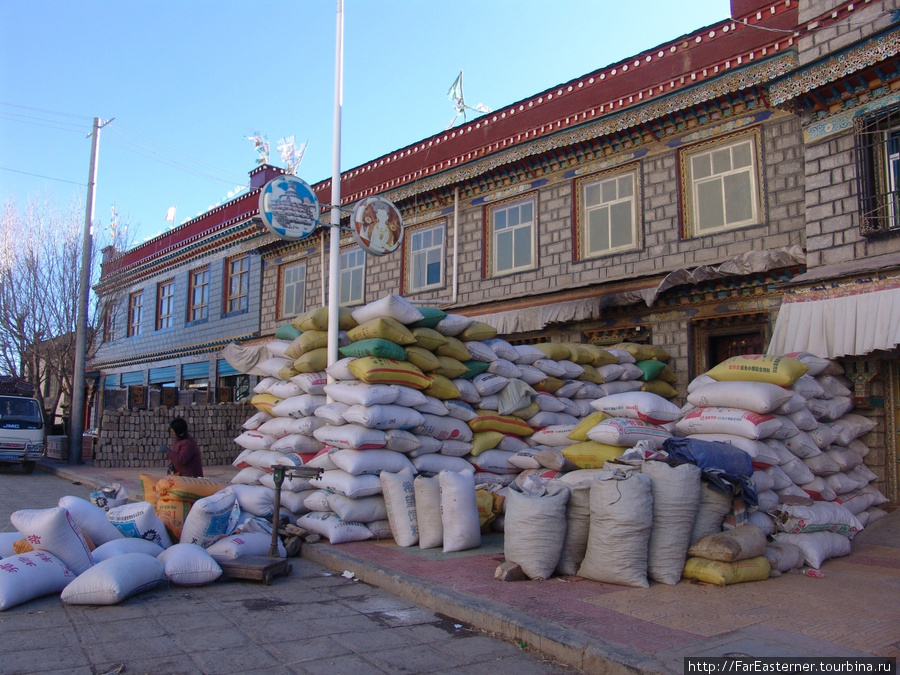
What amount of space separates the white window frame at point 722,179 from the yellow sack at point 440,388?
5138 millimetres

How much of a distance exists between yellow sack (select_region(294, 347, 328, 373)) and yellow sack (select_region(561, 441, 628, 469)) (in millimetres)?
3497

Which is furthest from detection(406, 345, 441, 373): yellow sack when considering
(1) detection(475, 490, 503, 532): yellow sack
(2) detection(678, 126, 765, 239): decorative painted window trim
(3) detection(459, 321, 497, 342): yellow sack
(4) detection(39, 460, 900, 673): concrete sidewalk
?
(2) detection(678, 126, 765, 239): decorative painted window trim

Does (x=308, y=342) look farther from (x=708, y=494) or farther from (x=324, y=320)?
(x=708, y=494)

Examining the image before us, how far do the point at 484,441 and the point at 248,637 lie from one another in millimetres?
4825

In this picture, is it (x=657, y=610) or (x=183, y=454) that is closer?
(x=657, y=610)

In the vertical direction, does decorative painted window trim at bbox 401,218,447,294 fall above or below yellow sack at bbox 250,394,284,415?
above

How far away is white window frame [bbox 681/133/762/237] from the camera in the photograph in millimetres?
10352

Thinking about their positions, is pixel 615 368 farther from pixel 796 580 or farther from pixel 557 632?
pixel 557 632

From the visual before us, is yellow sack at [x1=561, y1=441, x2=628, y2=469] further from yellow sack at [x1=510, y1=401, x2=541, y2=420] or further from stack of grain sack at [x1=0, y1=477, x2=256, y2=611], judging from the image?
stack of grain sack at [x1=0, y1=477, x2=256, y2=611]

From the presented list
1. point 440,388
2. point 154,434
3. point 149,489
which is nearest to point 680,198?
point 440,388

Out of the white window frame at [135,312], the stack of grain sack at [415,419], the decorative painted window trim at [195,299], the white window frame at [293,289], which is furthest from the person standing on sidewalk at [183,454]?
the white window frame at [135,312]

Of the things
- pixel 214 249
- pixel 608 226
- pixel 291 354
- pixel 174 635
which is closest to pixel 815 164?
pixel 608 226

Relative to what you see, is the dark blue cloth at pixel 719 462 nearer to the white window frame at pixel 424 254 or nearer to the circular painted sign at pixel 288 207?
the circular painted sign at pixel 288 207

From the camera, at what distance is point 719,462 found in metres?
5.72
